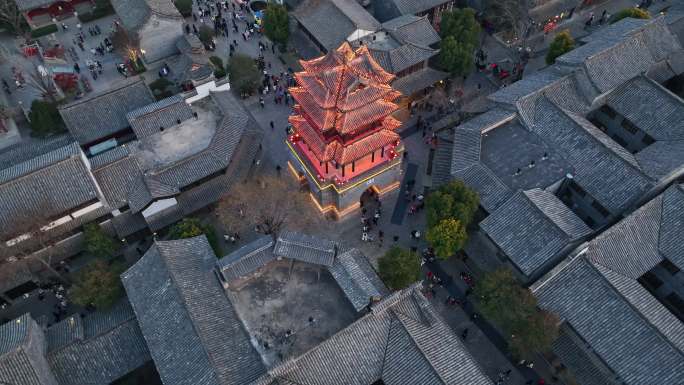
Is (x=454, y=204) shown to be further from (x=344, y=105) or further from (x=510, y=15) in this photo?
(x=510, y=15)

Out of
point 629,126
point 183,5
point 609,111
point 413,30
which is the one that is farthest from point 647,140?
point 183,5

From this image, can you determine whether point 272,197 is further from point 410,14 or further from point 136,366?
point 410,14

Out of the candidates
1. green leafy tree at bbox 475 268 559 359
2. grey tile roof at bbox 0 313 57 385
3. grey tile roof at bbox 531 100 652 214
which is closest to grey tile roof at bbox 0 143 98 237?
grey tile roof at bbox 0 313 57 385

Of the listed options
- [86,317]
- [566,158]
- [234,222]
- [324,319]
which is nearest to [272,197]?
[234,222]

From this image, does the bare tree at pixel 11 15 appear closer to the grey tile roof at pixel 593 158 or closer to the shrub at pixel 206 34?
the shrub at pixel 206 34

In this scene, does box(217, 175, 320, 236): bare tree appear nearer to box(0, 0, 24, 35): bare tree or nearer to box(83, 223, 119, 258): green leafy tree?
box(83, 223, 119, 258): green leafy tree

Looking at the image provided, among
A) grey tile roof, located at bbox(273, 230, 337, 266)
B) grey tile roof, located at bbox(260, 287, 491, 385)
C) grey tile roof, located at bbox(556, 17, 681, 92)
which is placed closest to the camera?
grey tile roof, located at bbox(260, 287, 491, 385)
